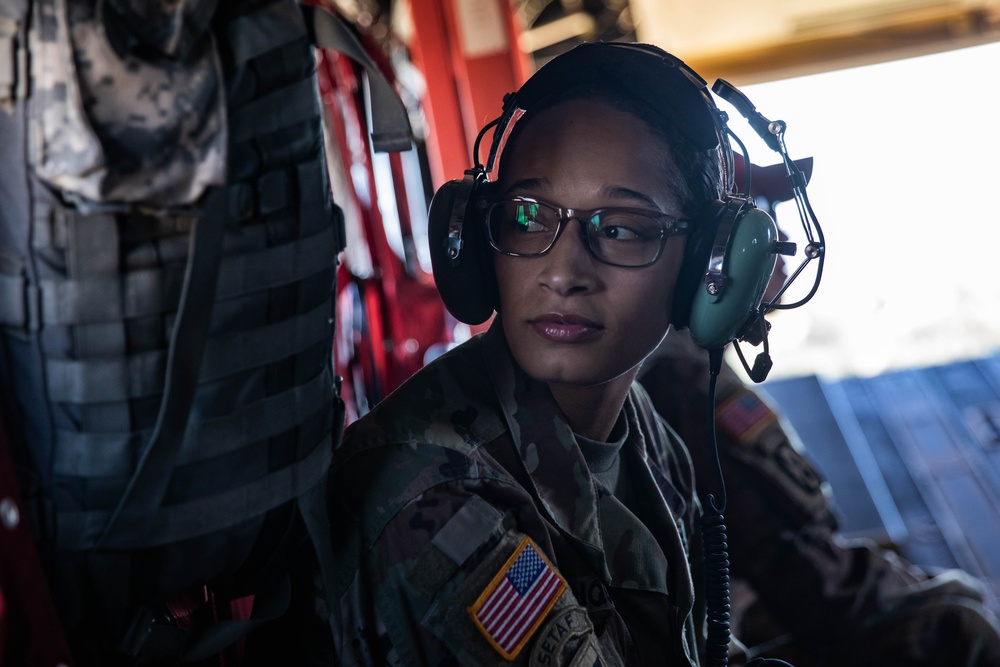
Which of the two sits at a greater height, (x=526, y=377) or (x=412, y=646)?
(x=526, y=377)

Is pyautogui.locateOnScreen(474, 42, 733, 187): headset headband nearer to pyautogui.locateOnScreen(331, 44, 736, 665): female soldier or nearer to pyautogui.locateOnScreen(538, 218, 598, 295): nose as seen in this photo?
pyautogui.locateOnScreen(331, 44, 736, 665): female soldier

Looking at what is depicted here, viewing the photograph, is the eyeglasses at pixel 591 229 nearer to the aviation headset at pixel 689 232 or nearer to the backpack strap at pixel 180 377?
the aviation headset at pixel 689 232

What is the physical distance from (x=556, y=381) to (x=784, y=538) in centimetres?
89

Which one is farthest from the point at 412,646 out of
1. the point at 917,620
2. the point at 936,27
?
the point at 936,27

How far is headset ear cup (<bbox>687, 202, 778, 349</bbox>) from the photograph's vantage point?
3.21ft

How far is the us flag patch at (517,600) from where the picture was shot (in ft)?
2.67

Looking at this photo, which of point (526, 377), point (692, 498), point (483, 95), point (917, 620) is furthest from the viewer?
point (483, 95)

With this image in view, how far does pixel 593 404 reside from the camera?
112 cm

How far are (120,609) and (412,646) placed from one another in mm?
271

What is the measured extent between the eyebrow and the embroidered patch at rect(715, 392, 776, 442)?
0.76m

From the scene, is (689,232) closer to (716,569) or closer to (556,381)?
(556,381)

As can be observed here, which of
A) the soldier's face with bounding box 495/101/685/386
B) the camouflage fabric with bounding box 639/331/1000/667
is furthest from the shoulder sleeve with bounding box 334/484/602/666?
the camouflage fabric with bounding box 639/331/1000/667

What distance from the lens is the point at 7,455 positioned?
25.4 inches

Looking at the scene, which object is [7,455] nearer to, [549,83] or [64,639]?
[64,639]
